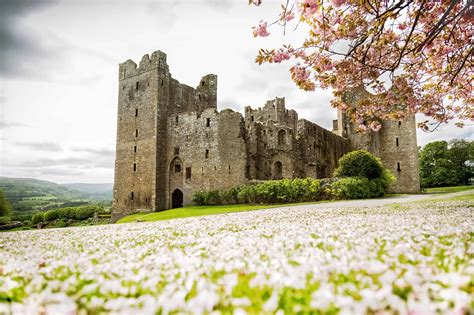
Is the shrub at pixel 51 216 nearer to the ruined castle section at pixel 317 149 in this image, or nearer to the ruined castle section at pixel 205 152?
the ruined castle section at pixel 205 152

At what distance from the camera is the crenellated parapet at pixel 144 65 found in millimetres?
39562

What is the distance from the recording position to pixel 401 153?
141 feet

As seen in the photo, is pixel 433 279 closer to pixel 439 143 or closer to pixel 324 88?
pixel 324 88

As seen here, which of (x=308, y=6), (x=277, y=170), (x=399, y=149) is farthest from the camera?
(x=399, y=149)

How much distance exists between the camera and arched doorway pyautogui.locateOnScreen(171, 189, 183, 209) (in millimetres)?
39562

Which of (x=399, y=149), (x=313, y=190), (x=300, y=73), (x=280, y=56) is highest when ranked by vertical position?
(x=399, y=149)

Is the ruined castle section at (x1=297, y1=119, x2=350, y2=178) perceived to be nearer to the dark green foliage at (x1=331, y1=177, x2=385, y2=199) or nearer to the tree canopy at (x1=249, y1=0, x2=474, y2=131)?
the dark green foliage at (x1=331, y1=177, x2=385, y2=199)

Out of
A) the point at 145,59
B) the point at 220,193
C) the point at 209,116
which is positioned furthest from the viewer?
the point at 145,59

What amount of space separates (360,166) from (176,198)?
22995 mm

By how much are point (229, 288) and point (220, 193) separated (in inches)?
1195

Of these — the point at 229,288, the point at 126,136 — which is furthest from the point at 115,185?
the point at 229,288

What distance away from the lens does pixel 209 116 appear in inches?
1468

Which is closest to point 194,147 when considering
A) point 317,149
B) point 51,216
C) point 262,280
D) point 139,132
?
point 139,132

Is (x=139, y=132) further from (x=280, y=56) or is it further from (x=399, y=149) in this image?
(x=399, y=149)
